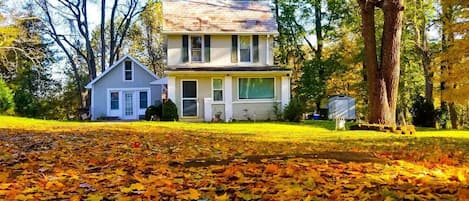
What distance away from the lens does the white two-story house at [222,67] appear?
74.2 feet

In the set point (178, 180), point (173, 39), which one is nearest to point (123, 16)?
point (173, 39)

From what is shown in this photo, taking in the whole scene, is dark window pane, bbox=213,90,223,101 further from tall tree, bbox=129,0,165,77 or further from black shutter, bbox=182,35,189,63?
tall tree, bbox=129,0,165,77

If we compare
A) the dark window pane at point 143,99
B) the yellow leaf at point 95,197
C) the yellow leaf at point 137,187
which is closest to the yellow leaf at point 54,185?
the yellow leaf at point 95,197

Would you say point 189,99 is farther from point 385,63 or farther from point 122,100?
point 385,63

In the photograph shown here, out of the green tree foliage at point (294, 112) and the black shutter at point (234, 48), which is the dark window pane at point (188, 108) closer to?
the black shutter at point (234, 48)

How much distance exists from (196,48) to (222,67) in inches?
69.7

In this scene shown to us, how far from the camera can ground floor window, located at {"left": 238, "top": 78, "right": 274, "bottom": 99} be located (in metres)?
23.2

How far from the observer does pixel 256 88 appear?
2323cm

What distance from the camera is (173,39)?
23.2m

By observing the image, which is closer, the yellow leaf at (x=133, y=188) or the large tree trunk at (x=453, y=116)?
the yellow leaf at (x=133, y=188)

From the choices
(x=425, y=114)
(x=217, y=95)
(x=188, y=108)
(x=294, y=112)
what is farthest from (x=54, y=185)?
(x=425, y=114)

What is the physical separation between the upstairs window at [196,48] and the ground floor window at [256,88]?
2529mm

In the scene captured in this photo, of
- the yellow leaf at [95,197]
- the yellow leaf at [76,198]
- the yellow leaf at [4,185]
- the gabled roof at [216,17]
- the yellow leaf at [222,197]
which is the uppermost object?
the gabled roof at [216,17]

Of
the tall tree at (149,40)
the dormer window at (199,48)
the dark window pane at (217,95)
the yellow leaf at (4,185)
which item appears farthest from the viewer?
the tall tree at (149,40)
